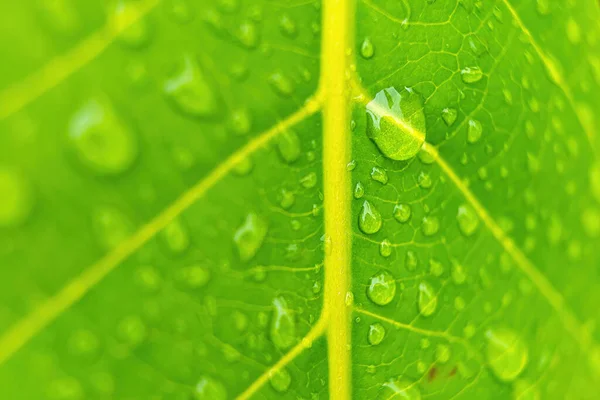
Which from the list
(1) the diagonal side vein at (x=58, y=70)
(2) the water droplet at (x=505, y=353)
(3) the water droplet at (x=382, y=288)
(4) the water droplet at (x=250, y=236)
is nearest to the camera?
(1) the diagonal side vein at (x=58, y=70)

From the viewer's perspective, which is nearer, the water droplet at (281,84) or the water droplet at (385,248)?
the water droplet at (281,84)

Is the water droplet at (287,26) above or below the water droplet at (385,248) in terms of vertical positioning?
above

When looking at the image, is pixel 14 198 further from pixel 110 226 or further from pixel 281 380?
pixel 281 380

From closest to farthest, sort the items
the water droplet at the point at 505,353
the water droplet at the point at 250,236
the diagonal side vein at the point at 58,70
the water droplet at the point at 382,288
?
the diagonal side vein at the point at 58,70, the water droplet at the point at 250,236, the water droplet at the point at 382,288, the water droplet at the point at 505,353

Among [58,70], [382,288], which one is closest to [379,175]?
[382,288]

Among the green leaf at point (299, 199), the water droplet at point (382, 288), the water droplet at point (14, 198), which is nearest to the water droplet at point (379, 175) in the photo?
the green leaf at point (299, 199)

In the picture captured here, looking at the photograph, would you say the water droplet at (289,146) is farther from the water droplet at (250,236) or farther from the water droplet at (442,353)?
the water droplet at (442,353)

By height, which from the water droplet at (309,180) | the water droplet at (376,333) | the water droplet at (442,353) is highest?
the water droplet at (309,180)
